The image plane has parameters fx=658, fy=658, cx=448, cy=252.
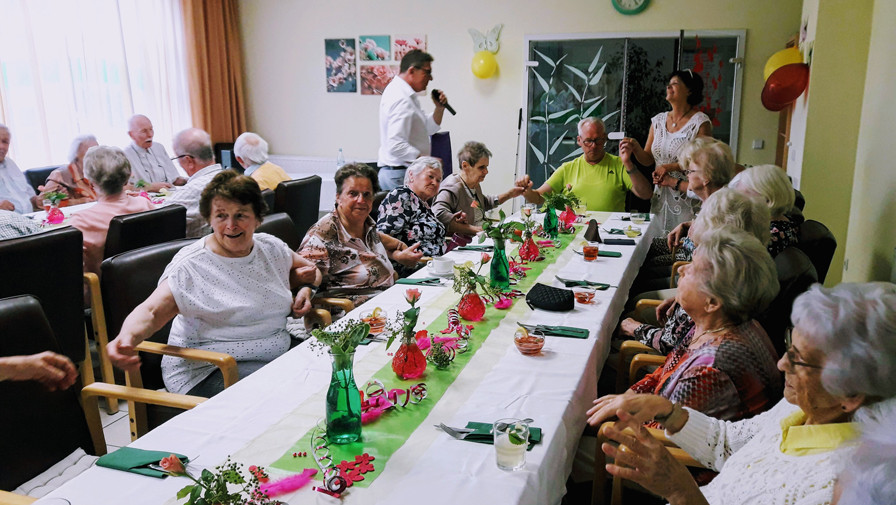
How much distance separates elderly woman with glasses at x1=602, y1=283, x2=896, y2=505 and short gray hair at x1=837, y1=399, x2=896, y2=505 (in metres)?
0.21

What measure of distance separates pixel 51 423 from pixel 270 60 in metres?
7.05

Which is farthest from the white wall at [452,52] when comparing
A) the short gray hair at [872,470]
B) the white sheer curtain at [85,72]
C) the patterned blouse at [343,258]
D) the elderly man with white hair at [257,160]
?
the short gray hair at [872,470]

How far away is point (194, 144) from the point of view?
4402mm

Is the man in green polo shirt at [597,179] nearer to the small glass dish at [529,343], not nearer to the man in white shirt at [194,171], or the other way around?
the man in white shirt at [194,171]

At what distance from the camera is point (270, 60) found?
320 inches

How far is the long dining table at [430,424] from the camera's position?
4.27 feet

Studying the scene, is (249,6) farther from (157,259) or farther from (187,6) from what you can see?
(157,259)

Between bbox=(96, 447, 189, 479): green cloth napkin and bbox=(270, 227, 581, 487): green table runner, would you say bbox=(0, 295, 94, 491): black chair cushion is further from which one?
bbox=(270, 227, 581, 487): green table runner

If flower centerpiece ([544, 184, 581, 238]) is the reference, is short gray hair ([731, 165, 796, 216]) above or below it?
above

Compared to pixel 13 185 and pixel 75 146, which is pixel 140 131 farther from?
pixel 13 185

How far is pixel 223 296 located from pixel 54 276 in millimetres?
839

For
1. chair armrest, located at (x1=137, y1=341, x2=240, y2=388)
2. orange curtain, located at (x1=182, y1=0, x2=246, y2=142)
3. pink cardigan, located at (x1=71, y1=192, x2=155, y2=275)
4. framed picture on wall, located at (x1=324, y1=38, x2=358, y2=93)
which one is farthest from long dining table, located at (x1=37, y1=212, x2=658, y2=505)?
orange curtain, located at (x1=182, y1=0, x2=246, y2=142)

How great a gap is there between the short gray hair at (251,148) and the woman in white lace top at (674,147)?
8.87 feet

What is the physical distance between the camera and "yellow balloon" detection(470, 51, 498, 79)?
7.05 m
